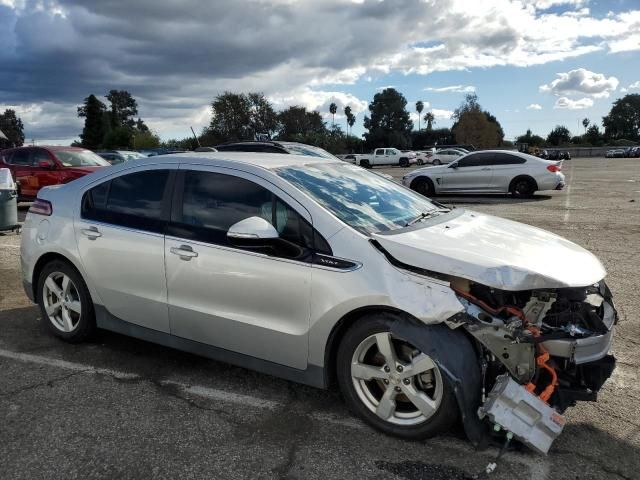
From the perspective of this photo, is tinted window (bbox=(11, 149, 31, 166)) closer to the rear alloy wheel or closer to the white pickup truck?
the rear alloy wheel

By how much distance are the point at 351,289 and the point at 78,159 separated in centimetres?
1293

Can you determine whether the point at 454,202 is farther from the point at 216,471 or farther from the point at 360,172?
the point at 216,471

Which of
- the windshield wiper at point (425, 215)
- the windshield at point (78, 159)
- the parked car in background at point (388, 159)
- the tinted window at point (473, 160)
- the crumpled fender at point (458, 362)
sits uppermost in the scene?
the windshield at point (78, 159)

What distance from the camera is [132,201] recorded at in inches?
161

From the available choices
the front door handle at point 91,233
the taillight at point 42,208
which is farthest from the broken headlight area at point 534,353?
the taillight at point 42,208

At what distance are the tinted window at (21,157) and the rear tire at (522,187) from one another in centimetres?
1320

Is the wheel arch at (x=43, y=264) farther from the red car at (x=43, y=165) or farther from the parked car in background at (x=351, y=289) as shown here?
the red car at (x=43, y=165)

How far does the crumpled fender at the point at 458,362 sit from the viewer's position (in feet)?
9.20

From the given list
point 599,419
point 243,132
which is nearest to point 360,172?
point 599,419

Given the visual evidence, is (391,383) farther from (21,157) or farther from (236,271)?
(21,157)

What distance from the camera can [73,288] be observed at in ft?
14.7

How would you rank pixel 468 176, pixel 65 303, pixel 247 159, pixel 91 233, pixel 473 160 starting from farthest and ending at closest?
pixel 473 160, pixel 468 176, pixel 65 303, pixel 91 233, pixel 247 159

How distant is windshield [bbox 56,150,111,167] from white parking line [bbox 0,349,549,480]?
10.3 meters

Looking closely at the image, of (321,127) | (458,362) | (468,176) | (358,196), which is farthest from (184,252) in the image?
(321,127)
